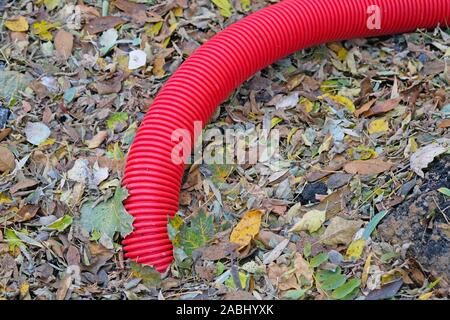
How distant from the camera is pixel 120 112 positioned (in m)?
3.96

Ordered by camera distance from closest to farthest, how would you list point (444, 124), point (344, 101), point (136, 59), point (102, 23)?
point (444, 124) → point (344, 101) → point (136, 59) → point (102, 23)

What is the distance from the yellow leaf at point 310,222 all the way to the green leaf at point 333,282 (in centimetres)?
31

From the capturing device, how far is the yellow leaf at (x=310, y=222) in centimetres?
334

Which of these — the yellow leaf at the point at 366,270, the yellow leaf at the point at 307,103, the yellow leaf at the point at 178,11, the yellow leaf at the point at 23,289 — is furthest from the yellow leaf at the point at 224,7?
the yellow leaf at the point at 23,289

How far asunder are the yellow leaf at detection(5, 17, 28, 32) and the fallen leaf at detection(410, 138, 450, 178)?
2493mm

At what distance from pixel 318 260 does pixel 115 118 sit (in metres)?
1.48

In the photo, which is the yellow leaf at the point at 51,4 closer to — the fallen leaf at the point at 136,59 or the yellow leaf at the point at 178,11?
the fallen leaf at the point at 136,59

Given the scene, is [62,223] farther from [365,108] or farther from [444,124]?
[444,124]

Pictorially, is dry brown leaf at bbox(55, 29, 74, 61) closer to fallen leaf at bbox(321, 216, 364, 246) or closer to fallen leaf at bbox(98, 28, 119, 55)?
fallen leaf at bbox(98, 28, 119, 55)

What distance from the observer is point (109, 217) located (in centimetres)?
342

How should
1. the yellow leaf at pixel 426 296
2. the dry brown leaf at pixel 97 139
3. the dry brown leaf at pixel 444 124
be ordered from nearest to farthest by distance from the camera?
1. the yellow leaf at pixel 426 296
2. the dry brown leaf at pixel 444 124
3. the dry brown leaf at pixel 97 139

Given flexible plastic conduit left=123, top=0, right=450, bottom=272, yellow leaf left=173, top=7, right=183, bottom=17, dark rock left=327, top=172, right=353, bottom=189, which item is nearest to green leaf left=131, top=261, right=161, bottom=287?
flexible plastic conduit left=123, top=0, right=450, bottom=272

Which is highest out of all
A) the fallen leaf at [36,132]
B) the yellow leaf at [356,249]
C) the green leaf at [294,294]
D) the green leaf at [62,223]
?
Result: the yellow leaf at [356,249]

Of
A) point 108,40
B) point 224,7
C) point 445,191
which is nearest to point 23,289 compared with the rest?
point 108,40
